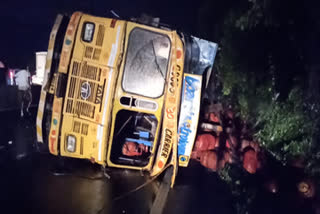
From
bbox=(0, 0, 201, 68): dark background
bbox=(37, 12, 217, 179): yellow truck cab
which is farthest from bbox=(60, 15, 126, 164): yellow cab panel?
bbox=(0, 0, 201, 68): dark background

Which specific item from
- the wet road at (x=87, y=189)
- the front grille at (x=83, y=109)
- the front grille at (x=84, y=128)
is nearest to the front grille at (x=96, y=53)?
the front grille at (x=83, y=109)

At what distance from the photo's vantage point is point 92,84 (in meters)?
4.17

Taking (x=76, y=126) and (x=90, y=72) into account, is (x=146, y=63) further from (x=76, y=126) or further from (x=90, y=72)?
(x=76, y=126)

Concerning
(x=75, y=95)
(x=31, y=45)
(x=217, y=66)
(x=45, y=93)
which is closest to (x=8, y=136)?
(x=45, y=93)

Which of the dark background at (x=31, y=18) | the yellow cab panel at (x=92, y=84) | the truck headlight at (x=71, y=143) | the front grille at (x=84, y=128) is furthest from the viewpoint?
the dark background at (x=31, y=18)

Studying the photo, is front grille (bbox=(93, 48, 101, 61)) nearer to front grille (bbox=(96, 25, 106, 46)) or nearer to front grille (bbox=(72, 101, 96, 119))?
front grille (bbox=(96, 25, 106, 46))

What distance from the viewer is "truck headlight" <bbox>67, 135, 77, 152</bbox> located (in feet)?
14.3

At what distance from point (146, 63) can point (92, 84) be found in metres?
1.08

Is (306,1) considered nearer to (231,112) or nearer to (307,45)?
(307,45)

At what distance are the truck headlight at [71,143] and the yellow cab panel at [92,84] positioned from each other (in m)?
0.02

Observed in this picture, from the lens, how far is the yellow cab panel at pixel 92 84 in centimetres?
409

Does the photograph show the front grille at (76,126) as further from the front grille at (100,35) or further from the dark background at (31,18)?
the dark background at (31,18)

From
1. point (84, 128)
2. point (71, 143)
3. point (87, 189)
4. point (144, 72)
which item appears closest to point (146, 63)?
point (144, 72)

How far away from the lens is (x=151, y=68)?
423 centimetres
